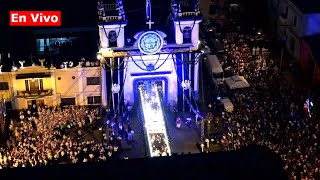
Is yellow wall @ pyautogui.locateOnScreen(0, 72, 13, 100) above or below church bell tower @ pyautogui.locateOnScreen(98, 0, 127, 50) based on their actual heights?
below

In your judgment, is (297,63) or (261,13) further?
(261,13)

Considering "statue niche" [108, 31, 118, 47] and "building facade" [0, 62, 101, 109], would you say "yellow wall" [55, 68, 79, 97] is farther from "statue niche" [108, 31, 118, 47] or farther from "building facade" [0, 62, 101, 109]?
"statue niche" [108, 31, 118, 47]

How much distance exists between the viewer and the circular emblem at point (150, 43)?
5062 cm

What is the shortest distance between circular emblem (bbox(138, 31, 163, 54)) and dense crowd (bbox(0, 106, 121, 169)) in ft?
24.9

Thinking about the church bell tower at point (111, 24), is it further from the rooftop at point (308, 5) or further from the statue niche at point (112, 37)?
the rooftop at point (308, 5)

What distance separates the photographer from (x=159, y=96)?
54406mm

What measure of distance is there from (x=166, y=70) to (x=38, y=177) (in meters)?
36.9

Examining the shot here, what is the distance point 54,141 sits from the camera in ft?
153

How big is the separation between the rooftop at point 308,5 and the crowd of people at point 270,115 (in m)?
6.16

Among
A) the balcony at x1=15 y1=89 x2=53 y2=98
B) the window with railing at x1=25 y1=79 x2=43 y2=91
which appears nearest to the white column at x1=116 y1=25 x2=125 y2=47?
the window with railing at x1=25 y1=79 x2=43 y2=91

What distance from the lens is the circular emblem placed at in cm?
5062

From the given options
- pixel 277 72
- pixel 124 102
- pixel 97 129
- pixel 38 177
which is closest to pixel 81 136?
pixel 97 129

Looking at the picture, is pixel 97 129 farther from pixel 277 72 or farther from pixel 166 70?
pixel 277 72

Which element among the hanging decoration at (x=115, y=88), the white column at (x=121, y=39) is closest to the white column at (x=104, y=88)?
the hanging decoration at (x=115, y=88)
